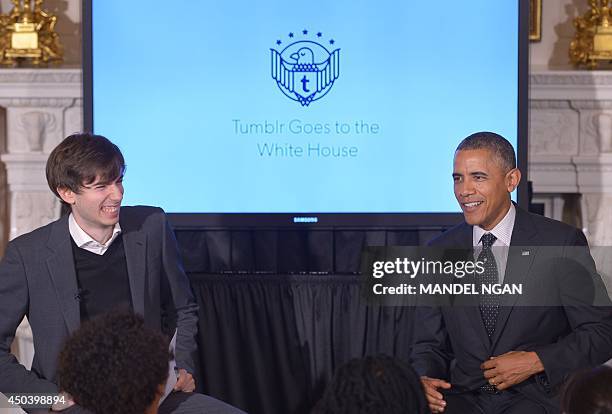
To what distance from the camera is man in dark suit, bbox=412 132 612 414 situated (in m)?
2.78

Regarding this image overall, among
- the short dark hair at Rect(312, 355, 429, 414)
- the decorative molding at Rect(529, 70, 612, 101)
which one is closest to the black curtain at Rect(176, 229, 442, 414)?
the decorative molding at Rect(529, 70, 612, 101)

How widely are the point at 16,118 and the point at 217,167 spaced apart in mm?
1117

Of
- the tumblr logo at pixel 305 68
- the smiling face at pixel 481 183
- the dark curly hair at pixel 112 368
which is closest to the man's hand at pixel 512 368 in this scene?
the smiling face at pixel 481 183

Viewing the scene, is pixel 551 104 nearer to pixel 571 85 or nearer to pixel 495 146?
pixel 571 85

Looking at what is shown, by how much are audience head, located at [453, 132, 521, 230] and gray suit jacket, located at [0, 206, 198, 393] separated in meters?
0.91

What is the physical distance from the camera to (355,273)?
4105mm

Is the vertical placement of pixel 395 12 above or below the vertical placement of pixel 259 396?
above

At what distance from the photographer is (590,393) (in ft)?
5.62

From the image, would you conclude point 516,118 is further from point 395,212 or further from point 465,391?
point 465,391

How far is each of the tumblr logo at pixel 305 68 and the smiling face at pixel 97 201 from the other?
146cm

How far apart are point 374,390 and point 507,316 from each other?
1359mm

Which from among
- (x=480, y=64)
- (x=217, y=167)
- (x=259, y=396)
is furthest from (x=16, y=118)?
(x=480, y=64)

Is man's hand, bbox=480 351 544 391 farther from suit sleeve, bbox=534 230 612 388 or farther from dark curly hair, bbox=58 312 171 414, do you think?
dark curly hair, bbox=58 312 171 414

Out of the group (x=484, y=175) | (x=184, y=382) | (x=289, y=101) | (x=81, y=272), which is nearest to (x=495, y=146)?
(x=484, y=175)
